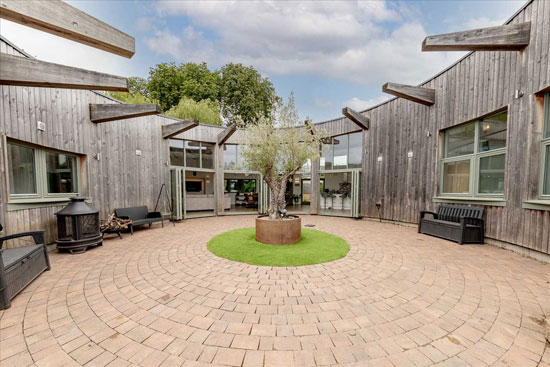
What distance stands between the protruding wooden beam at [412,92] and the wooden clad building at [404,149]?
0.49 ft

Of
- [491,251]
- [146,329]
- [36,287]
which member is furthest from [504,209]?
[36,287]

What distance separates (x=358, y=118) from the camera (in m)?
7.87

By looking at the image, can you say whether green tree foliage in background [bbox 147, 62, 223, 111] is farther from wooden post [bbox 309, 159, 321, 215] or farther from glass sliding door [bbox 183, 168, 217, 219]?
wooden post [bbox 309, 159, 321, 215]

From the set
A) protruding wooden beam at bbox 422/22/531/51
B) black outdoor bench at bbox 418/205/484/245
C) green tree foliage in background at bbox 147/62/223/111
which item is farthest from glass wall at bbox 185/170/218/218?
protruding wooden beam at bbox 422/22/531/51

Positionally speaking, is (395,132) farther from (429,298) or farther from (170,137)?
(170,137)

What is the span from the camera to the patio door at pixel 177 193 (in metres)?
7.84

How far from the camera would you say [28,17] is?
2.27 meters

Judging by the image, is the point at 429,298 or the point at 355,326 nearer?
the point at 355,326

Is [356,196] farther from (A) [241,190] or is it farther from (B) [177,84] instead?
(B) [177,84]

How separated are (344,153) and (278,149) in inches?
194

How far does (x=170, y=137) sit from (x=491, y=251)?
9.71 m

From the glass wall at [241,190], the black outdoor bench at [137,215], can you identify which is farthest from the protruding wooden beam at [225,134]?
the black outdoor bench at [137,215]

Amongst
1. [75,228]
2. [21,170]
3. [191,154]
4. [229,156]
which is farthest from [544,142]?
[191,154]

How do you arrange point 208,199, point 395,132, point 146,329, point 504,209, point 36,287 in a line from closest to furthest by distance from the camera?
point 146,329 < point 36,287 < point 504,209 < point 395,132 < point 208,199
